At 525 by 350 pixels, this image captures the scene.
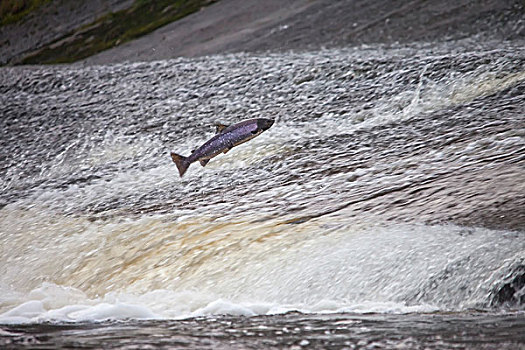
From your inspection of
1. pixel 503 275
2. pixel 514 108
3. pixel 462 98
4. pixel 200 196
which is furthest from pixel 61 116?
pixel 503 275

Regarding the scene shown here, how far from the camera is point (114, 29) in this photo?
830 cm

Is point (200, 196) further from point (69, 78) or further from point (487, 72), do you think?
point (69, 78)

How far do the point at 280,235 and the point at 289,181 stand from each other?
66cm

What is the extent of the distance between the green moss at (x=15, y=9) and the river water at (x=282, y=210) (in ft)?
9.79

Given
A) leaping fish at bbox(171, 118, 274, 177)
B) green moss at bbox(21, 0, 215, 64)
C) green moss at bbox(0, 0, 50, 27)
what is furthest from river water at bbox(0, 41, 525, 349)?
green moss at bbox(0, 0, 50, 27)

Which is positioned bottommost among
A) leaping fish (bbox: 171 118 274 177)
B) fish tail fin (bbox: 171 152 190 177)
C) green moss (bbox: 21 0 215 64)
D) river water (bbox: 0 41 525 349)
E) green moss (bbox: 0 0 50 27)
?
river water (bbox: 0 41 525 349)

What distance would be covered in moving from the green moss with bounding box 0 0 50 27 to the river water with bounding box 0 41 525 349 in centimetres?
298

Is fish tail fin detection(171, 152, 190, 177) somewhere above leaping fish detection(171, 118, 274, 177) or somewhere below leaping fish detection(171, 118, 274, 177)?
below

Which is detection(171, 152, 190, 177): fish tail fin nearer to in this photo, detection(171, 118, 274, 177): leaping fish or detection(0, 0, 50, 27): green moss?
detection(171, 118, 274, 177): leaping fish

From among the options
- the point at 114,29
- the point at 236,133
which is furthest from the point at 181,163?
the point at 114,29

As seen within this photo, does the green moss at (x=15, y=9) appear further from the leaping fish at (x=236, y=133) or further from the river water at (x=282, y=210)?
the leaping fish at (x=236, y=133)

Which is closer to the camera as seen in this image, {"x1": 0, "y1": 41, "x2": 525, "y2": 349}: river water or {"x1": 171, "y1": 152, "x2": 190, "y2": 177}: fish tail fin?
{"x1": 0, "y1": 41, "x2": 525, "y2": 349}: river water

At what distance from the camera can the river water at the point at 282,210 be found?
7.55ft

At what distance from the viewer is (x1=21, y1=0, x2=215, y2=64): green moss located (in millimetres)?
8203
